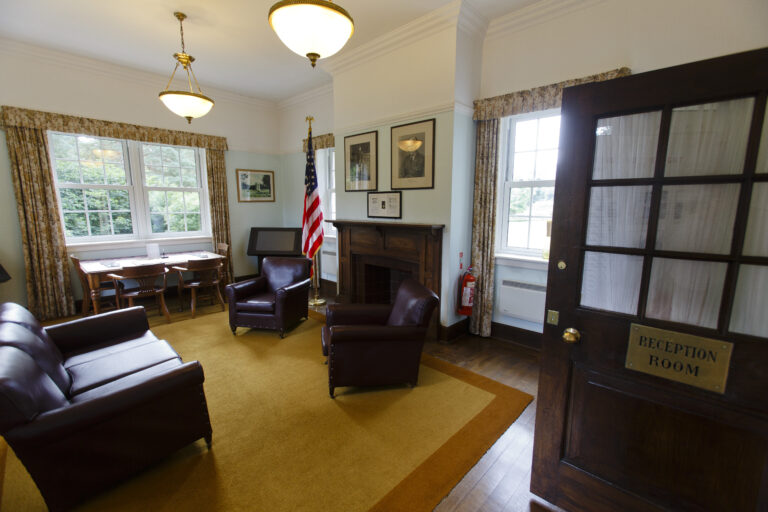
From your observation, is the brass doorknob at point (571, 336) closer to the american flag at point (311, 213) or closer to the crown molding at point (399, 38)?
the crown molding at point (399, 38)

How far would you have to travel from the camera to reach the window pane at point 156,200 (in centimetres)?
497

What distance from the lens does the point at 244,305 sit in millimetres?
3627

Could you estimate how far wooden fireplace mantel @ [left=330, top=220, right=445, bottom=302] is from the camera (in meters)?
3.46

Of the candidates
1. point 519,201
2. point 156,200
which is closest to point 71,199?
point 156,200

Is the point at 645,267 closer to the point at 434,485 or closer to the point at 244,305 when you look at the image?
the point at 434,485

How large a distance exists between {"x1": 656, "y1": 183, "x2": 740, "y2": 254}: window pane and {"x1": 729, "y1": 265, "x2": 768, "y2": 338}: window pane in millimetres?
102

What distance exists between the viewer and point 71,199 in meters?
4.36

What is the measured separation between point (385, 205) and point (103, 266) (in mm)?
3547

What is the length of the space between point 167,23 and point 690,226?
15.3 ft

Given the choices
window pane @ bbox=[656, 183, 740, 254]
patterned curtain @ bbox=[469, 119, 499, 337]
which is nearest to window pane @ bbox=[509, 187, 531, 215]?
patterned curtain @ bbox=[469, 119, 499, 337]

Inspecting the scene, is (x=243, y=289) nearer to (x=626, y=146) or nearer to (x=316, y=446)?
(x=316, y=446)

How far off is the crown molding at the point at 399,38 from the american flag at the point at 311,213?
0.99 m

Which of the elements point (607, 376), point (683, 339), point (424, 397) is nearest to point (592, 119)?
point (683, 339)

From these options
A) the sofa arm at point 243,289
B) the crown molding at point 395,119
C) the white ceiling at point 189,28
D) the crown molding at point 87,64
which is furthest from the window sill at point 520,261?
the crown molding at point 87,64
